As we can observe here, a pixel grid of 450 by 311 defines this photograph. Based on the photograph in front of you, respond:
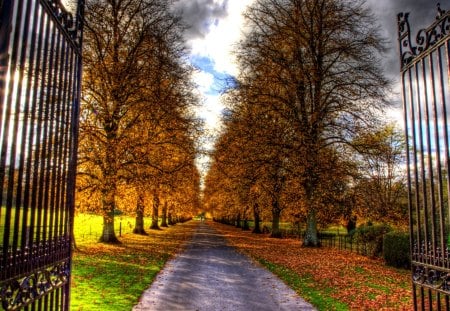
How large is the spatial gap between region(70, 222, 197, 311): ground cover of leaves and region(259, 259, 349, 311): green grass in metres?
4.08

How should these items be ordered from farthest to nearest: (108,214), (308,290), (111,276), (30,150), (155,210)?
(155,210) → (108,214) → (111,276) → (308,290) → (30,150)

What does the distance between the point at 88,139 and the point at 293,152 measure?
10.6 metres

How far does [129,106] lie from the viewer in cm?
2094

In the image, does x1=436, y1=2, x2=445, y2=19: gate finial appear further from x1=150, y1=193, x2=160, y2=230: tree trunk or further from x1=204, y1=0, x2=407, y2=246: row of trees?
x1=150, y1=193, x2=160, y2=230: tree trunk

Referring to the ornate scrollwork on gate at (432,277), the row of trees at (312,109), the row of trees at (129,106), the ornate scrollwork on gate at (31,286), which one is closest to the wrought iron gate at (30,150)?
the ornate scrollwork on gate at (31,286)

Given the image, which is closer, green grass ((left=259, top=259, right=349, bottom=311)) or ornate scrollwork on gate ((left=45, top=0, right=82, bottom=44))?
ornate scrollwork on gate ((left=45, top=0, right=82, bottom=44))

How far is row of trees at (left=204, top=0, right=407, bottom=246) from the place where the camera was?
70.0ft

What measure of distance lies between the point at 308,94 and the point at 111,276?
15803 mm

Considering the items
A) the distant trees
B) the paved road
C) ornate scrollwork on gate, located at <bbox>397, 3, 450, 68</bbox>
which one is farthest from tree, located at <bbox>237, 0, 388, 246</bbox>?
ornate scrollwork on gate, located at <bbox>397, 3, 450, 68</bbox>

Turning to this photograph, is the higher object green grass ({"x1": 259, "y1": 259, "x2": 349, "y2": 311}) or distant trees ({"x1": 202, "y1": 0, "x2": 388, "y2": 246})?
distant trees ({"x1": 202, "y1": 0, "x2": 388, "y2": 246})

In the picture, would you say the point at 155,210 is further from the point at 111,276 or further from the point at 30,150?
the point at 30,150

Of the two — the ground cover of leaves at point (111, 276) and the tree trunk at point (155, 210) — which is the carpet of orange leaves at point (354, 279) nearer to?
the ground cover of leaves at point (111, 276)

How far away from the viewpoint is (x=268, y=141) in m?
22.1

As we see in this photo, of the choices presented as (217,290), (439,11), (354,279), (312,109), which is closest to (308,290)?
(217,290)
